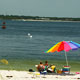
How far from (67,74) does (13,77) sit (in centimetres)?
325

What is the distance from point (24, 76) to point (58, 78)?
6.21 feet

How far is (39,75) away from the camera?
18.9m

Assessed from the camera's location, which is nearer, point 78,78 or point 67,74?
point 78,78

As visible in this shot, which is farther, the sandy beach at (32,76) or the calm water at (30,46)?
the calm water at (30,46)

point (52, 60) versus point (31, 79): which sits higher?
point (52, 60)

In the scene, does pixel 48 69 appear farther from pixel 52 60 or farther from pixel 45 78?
pixel 52 60

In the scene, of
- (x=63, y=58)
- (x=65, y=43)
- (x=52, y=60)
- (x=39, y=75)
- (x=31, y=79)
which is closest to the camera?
(x=31, y=79)

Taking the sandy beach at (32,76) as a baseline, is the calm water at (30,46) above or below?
above

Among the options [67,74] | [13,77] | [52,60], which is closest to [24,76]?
[13,77]

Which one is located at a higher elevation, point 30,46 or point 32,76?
point 30,46

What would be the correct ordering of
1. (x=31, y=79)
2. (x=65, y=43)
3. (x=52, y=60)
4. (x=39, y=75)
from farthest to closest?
1. (x=52, y=60)
2. (x=65, y=43)
3. (x=39, y=75)
4. (x=31, y=79)

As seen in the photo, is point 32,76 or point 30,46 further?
point 30,46

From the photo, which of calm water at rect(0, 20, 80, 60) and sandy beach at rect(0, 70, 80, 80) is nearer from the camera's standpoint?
sandy beach at rect(0, 70, 80, 80)

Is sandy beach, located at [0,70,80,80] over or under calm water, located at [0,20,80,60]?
under
